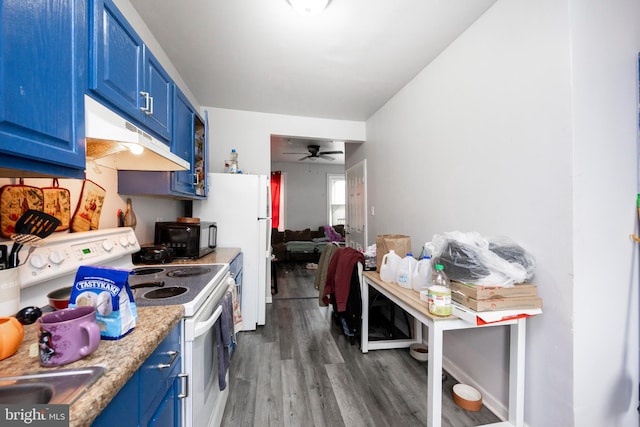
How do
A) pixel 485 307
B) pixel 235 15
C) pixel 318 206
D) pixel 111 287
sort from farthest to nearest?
pixel 318 206 → pixel 235 15 → pixel 485 307 → pixel 111 287

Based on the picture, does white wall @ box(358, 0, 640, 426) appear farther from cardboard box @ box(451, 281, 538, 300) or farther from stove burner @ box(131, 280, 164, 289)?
stove burner @ box(131, 280, 164, 289)

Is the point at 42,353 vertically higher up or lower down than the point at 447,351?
higher up

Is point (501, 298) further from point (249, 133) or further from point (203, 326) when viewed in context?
point (249, 133)

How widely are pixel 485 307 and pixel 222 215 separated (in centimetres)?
230

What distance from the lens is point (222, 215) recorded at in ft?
8.66

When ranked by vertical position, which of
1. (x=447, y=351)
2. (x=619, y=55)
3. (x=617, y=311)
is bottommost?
(x=447, y=351)

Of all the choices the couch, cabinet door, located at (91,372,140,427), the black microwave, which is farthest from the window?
cabinet door, located at (91,372,140,427)

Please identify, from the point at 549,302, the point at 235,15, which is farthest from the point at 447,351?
the point at 235,15

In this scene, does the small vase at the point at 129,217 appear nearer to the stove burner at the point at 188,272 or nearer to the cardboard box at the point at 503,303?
the stove burner at the point at 188,272

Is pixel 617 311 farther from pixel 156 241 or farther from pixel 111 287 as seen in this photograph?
pixel 156 241

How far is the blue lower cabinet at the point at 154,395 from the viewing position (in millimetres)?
609

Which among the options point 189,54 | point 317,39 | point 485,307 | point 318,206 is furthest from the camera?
point 318,206

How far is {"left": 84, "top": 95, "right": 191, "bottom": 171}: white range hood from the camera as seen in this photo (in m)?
0.94

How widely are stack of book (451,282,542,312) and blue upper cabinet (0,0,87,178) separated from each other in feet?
5.57
